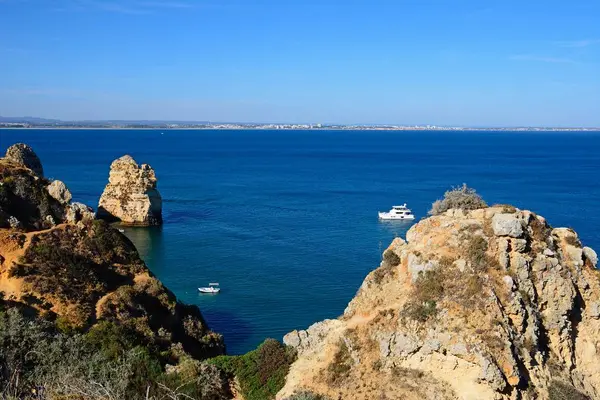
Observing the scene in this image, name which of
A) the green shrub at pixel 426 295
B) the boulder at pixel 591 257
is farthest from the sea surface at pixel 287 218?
the boulder at pixel 591 257

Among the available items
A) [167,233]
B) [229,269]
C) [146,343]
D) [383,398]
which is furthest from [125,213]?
[383,398]

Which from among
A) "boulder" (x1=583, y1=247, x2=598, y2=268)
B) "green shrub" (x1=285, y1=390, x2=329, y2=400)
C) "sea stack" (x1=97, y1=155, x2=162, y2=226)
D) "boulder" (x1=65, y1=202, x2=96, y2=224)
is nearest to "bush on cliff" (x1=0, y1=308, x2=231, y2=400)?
"green shrub" (x1=285, y1=390, x2=329, y2=400)

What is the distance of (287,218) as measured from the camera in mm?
80062

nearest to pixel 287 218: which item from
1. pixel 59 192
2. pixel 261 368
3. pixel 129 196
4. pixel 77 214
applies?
pixel 129 196

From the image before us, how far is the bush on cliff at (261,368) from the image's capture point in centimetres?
2258

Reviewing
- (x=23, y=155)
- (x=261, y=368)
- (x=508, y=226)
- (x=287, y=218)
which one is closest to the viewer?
(x=508, y=226)

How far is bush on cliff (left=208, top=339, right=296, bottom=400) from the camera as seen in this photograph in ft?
74.1

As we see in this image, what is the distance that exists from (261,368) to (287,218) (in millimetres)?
56988

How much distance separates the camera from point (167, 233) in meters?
71.9

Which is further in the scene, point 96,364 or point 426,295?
point 426,295

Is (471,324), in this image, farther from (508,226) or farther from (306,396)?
(306,396)

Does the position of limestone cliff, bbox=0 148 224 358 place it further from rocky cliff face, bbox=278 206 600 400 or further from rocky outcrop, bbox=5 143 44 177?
rocky outcrop, bbox=5 143 44 177

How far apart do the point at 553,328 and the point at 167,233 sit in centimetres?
5646

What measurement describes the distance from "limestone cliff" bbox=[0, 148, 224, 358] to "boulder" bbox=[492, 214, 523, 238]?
15012 millimetres
